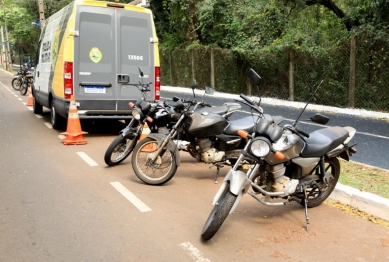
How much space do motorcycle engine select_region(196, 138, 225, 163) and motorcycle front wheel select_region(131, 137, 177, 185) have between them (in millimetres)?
467

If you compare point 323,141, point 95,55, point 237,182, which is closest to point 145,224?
point 237,182

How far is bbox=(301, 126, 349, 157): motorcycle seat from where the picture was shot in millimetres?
4691

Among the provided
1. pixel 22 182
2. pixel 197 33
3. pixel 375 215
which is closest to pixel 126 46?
pixel 22 182

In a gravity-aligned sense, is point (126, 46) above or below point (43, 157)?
above

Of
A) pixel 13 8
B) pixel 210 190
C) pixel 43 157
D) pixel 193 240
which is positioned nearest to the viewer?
pixel 193 240

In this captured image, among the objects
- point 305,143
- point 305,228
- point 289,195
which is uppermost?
point 305,143

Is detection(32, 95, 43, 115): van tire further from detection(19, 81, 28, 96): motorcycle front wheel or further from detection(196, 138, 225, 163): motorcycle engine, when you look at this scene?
detection(196, 138, 225, 163): motorcycle engine

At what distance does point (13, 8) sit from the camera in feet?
156

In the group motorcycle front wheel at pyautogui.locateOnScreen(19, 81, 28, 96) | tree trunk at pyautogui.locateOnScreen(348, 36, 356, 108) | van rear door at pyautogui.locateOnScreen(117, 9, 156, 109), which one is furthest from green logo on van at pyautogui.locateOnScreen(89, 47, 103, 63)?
motorcycle front wheel at pyautogui.locateOnScreen(19, 81, 28, 96)

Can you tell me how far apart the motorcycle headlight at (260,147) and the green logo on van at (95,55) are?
18.7 feet

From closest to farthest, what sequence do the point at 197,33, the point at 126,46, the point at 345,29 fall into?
the point at 126,46 < the point at 345,29 < the point at 197,33

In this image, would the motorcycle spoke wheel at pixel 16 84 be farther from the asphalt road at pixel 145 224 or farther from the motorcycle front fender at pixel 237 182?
the motorcycle front fender at pixel 237 182

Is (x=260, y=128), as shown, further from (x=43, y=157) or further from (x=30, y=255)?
(x=43, y=157)

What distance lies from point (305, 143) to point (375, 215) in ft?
4.29
